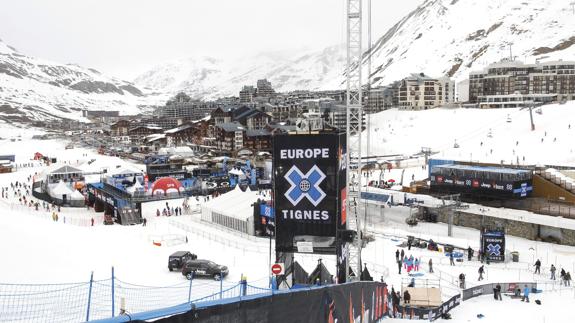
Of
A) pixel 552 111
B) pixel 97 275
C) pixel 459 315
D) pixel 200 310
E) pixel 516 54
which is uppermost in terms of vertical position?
pixel 516 54

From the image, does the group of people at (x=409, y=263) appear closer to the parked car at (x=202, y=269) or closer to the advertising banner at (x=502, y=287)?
the advertising banner at (x=502, y=287)

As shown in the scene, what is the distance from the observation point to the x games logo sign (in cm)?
1336

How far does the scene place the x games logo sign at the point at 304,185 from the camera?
13359 mm

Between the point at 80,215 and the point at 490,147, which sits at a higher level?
the point at 490,147

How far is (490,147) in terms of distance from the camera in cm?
6225

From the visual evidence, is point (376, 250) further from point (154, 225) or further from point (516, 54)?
point (516, 54)

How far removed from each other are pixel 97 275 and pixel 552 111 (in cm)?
7108

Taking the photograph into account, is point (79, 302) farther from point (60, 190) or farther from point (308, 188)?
point (60, 190)

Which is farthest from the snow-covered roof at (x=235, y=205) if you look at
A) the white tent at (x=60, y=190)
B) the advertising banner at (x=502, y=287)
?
the white tent at (x=60, y=190)

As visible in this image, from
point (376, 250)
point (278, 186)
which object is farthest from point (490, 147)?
point (278, 186)

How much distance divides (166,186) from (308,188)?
29281 millimetres

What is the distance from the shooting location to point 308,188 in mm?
13469

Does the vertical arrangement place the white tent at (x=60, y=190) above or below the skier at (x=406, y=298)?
above

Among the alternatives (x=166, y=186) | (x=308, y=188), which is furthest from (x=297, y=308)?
(x=166, y=186)
